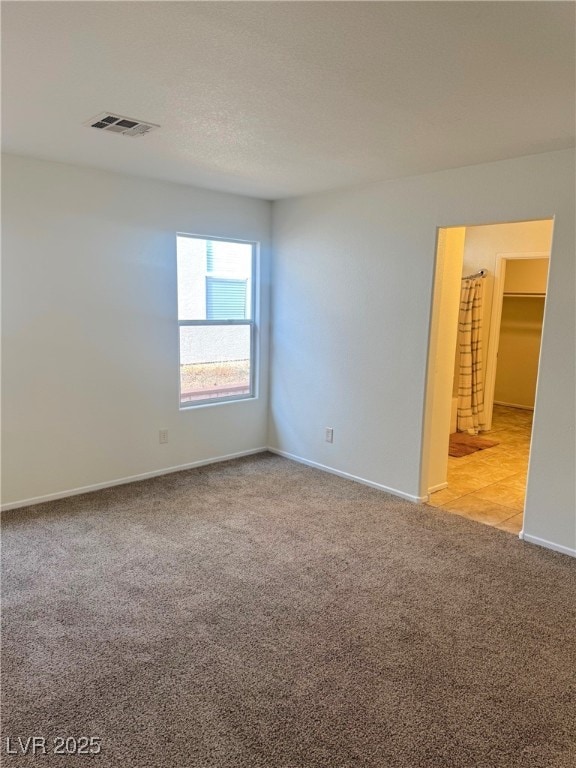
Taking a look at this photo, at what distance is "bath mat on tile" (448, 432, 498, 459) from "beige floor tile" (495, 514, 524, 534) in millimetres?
1595

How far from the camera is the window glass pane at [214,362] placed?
465cm

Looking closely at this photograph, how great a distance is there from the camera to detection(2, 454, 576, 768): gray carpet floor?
5.97ft

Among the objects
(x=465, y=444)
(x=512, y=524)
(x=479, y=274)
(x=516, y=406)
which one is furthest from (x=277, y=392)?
(x=516, y=406)

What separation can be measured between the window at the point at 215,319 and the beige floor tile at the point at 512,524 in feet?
8.62

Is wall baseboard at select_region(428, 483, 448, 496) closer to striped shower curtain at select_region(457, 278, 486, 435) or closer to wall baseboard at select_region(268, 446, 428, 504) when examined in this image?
wall baseboard at select_region(268, 446, 428, 504)

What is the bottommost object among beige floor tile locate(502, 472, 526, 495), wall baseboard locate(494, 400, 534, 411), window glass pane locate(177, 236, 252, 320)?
beige floor tile locate(502, 472, 526, 495)

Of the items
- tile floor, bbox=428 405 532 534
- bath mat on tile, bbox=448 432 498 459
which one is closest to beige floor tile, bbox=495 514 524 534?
tile floor, bbox=428 405 532 534

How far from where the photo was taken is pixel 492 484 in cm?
450

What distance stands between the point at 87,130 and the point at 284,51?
4.91 feet

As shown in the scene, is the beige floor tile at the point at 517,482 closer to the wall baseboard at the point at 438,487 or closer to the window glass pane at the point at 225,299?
the wall baseboard at the point at 438,487

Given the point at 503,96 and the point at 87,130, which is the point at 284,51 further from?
the point at 87,130

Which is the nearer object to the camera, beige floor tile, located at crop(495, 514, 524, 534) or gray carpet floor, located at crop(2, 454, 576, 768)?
gray carpet floor, located at crop(2, 454, 576, 768)

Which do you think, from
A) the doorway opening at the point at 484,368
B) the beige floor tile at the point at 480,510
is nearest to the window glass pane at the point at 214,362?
the doorway opening at the point at 484,368

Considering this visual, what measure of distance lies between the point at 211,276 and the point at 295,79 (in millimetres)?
2751
